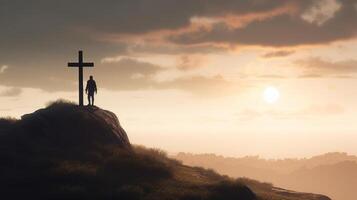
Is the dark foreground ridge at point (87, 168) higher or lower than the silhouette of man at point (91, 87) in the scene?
lower

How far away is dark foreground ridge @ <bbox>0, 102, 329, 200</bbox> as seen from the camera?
2670cm

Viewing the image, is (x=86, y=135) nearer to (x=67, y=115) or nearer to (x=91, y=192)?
(x=67, y=115)

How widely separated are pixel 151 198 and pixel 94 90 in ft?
55.9

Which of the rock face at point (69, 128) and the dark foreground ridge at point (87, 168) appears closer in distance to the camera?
the dark foreground ridge at point (87, 168)

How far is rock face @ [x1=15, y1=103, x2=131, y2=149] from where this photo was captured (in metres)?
36.2

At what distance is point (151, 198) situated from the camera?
86.0 feet

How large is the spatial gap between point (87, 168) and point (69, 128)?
8.04 m

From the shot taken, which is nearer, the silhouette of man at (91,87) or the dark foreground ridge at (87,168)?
the dark foreground ridge at (87,168)

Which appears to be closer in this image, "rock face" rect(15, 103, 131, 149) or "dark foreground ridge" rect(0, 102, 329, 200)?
"dark foreground ridge" rect(0, 102, 329, 200)

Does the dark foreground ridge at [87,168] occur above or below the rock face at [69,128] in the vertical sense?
below

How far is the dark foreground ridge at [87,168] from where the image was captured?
26703 millimetres

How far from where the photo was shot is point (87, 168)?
30156 millimetres

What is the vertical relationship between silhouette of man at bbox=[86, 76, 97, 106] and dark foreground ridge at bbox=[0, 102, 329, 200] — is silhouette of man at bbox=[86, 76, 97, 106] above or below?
above

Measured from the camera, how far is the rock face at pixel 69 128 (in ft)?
119
